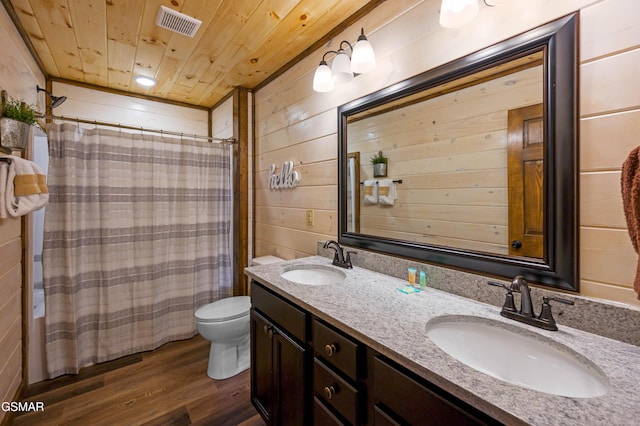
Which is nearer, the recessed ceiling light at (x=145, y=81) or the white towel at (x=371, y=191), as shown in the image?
the white towel at (x=371, y=191)

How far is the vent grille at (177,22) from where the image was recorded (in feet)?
5.15

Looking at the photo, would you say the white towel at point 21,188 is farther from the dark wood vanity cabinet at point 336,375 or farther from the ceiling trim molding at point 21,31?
the dark wood vanity cabinet at point 336,375

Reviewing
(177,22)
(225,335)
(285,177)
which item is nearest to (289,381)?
(225,335)

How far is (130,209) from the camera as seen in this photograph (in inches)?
87.9

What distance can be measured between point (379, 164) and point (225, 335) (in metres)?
1.51

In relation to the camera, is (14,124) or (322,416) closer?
(322,416)

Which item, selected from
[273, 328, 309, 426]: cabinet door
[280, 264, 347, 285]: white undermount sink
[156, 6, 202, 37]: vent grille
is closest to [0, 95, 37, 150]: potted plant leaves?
[156, 6, 202, 37]: vent grille

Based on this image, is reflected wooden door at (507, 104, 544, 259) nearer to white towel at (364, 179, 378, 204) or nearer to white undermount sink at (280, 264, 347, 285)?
white towel at (364, 179, 378, 204)

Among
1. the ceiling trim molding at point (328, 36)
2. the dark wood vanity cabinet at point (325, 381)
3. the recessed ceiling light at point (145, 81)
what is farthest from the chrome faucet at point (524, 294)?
the recessed ceiling light at point (145, 81)

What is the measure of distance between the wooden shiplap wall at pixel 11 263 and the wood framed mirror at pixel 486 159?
1858 mm

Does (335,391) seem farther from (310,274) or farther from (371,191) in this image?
(371,191)

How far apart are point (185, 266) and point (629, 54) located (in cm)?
282

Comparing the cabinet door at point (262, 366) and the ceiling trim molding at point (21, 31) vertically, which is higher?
the ceiling trim molding at point (21, 31)

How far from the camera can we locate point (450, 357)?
0.71 m
